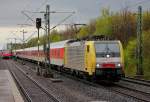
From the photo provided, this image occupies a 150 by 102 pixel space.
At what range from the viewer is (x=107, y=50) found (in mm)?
26422

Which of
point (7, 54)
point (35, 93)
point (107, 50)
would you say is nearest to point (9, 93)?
point (35, 93)

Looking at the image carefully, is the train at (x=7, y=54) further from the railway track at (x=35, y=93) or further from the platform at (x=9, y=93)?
the platform at (x=9, y=93)

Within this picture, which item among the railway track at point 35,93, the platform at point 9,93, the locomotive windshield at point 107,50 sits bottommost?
the railway track at point 35,93

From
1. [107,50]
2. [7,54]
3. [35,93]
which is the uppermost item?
[7,54]

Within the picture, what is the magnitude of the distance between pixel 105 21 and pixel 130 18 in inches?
310

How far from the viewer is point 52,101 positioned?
1930cm

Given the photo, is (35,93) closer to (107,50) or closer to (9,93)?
(9,93)

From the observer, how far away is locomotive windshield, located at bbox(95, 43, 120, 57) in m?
26.3

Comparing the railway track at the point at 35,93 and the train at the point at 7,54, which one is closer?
the railway track at the point at 35,93

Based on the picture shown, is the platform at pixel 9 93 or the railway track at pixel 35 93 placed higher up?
the platform at pixel 9 93

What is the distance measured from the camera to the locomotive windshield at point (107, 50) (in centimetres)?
2628

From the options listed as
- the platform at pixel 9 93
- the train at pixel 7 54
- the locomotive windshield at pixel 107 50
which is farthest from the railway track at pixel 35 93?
the train at pixel 7 54

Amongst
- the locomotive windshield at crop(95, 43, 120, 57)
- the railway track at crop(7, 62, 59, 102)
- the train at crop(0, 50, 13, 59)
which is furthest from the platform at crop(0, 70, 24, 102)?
the train at crop(0, 50, 13, 59)

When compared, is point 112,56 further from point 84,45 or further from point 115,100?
point 115,100
